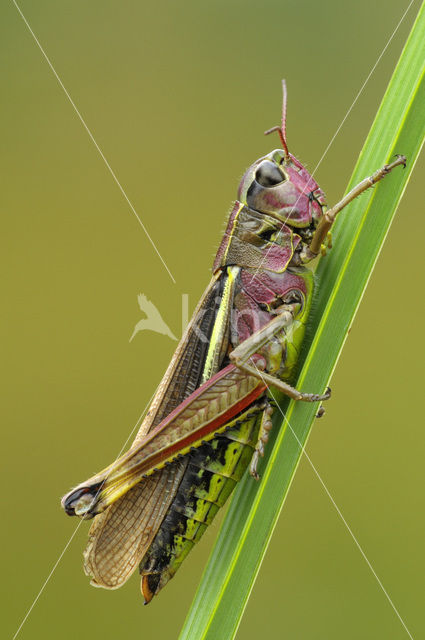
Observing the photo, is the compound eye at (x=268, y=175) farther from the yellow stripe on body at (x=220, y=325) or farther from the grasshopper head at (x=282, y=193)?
the yellow stripe on body at (x=220, y=325)

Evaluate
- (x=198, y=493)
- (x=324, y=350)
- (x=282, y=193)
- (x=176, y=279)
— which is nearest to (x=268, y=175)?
(x=282, y=193)

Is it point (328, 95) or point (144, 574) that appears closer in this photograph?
point (144, 574)

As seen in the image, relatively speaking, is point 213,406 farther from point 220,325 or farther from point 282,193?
point 282,193

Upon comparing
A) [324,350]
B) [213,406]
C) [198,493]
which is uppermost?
[324,350]

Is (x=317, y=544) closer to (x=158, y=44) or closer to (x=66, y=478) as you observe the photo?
(x=66, y=478)

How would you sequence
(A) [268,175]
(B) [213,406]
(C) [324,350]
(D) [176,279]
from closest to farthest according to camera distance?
(C) [324,350] < (B) [213,406] < (A) [268,175] < (D) [176,279]

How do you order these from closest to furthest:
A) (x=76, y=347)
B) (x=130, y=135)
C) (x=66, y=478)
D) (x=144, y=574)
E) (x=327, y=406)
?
1. (x=144, y=574)
2. (x=327, y=406)
3. (x=66, y=478)
4. (x=76, y=347)
5. (x=130, y=135)

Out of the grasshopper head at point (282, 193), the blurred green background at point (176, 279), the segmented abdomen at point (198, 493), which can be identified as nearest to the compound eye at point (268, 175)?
the grasshopper head at point (282, 193)

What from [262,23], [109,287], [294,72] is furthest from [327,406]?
[262,23]


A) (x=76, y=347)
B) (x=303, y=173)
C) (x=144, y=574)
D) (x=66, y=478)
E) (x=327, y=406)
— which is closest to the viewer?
(x=144, y=574)
